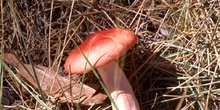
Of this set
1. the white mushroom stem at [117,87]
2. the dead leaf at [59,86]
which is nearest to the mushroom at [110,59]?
the white mushroom stem at [117,87]

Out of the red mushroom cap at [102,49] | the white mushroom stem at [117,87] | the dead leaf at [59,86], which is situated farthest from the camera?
the dead leaf at [59,86]

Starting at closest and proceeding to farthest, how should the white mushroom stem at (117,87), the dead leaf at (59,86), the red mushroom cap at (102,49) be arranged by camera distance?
the red mushroom cap at (102,49) → the white mushroom stem at (117,87) → the dead leaf at (59,86)

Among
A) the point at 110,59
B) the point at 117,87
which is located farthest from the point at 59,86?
the point at 110,59

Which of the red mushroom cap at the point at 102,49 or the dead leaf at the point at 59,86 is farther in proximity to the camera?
the dead leaf at the point at 59,86

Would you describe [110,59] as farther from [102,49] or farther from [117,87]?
[117,87]

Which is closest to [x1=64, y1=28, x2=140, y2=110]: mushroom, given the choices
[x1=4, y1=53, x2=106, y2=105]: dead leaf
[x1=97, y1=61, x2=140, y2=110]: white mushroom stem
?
[x1=97, y1=61, x2=140, y2=110]: white mushroom stem

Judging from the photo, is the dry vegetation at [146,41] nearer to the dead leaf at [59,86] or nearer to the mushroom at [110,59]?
the dead leaf at [59,86]

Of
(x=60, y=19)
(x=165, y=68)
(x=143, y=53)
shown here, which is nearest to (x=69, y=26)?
(x=60, y=19)

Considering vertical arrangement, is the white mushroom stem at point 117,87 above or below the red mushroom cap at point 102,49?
below
